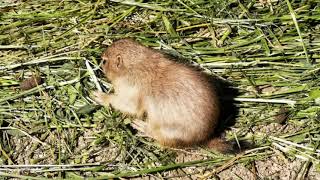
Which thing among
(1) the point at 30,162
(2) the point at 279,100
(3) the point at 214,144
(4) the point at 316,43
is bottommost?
(1) the point at 30,162

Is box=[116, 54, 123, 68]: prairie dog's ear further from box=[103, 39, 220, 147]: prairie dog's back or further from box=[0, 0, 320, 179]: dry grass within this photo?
box=[0, 0, 320, 179]: dry grass

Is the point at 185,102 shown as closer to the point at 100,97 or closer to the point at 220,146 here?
the point at 220,146

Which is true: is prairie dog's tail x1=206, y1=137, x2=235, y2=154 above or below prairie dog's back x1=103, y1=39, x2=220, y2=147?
below

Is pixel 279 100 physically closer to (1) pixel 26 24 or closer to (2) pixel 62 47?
(2) pixel 62 47

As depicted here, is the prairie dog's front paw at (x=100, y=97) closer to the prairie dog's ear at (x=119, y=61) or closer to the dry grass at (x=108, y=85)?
the dry grass at (x=108, y=85)

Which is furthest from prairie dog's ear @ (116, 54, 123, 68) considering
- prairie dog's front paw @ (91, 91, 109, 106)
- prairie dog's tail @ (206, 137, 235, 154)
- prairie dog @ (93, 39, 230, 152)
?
prairie dog's tail @ (206, 137, 235, 154)

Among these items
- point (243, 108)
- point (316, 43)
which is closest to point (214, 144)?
point (243, 108)

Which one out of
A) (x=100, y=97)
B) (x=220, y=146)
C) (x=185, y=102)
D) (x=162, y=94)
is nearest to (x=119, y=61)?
(x=100, y=97)
